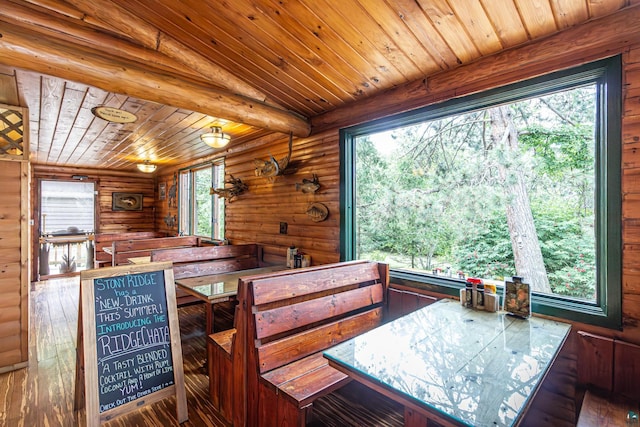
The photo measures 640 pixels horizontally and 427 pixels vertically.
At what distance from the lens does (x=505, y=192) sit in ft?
7.47

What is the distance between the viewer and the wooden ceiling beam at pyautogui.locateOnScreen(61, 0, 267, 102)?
7.04 feet

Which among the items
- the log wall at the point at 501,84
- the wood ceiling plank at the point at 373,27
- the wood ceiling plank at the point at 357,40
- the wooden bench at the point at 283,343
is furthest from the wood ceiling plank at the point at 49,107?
the wooden bench at the point at 283,343

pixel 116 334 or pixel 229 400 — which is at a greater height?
pixel 116 334

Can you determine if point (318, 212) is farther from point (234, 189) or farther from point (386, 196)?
point (234, 189)

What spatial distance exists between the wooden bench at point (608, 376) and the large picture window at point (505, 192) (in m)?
0.13

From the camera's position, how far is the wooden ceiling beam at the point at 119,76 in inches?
74.3

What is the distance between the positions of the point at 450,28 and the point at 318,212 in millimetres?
2037

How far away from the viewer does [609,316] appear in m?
1.68

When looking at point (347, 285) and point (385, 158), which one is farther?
point (385, 158)

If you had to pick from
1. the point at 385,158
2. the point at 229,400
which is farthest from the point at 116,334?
the point at 385,158

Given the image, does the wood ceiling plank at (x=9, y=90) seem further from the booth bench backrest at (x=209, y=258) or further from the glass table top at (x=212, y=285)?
the glass table top at (x=212, y=285)

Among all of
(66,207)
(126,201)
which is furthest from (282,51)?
(66,207)

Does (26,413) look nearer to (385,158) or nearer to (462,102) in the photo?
(385,158)

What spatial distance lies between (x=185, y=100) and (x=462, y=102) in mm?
2293
